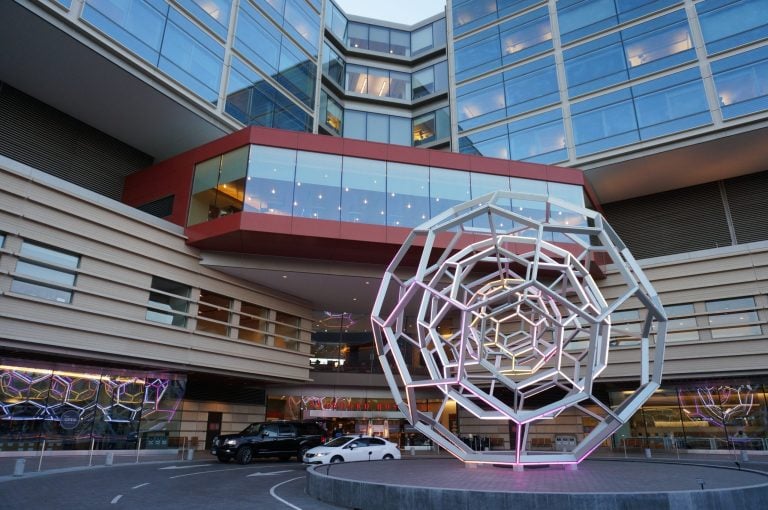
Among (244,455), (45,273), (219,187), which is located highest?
(219,187)

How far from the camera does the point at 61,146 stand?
27.1m

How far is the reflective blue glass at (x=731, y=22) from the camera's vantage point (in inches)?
1158

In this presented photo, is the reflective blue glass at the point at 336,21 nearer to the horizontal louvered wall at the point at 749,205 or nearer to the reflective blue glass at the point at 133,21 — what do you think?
the reflective blue glass at the point at 133,21

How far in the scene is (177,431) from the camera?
27688 mm

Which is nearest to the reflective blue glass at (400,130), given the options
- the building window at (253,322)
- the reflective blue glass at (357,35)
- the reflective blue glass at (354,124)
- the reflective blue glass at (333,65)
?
the reflective blue glass at (354,124)

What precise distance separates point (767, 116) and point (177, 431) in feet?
116

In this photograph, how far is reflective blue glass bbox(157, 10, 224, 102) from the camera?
27.1 meters

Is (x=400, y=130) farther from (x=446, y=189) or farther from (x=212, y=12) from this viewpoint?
(x=446, y=189)

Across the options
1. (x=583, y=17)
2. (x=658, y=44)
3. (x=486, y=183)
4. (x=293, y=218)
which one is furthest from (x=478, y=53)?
(x=293, y=218)

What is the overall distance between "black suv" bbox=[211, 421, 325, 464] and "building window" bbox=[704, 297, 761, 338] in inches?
834

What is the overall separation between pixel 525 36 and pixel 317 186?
74.2 ft

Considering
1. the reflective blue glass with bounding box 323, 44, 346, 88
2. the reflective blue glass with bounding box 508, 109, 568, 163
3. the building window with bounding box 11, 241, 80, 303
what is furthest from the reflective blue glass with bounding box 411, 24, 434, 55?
the building window with bounding box 11, 241, 80, 303

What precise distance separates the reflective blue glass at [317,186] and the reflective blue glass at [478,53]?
62.6ft

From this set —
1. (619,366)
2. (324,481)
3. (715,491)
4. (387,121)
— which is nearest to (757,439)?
(619,366)
